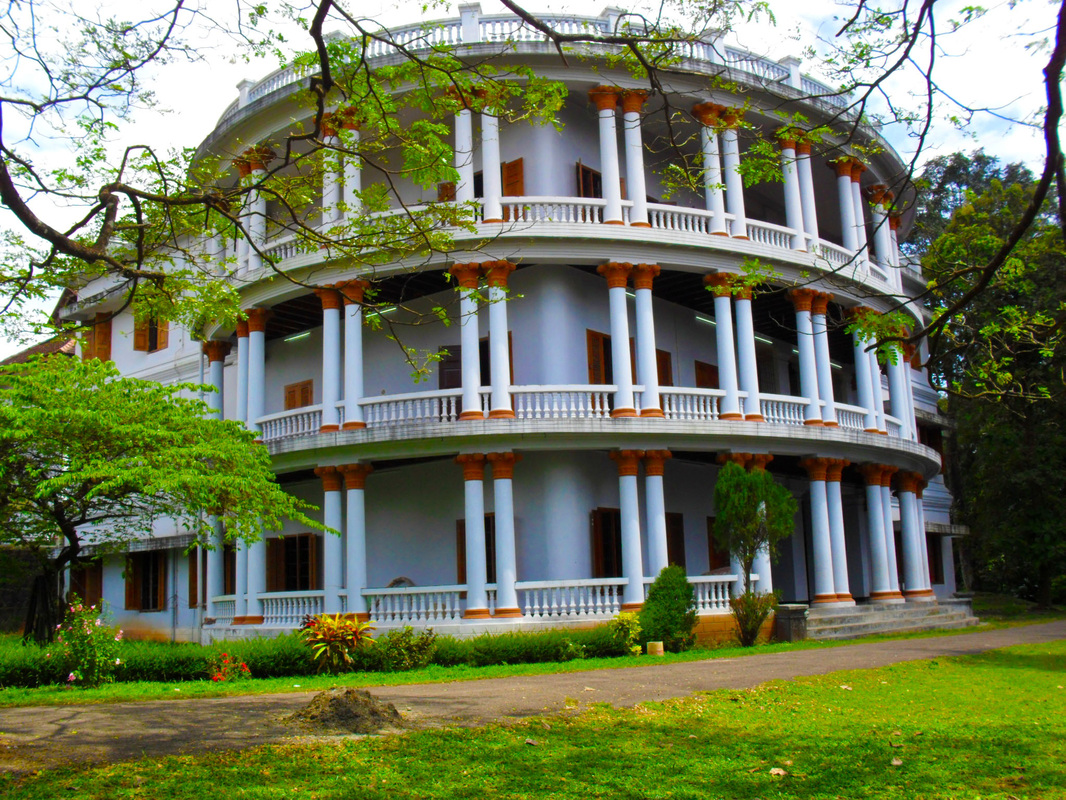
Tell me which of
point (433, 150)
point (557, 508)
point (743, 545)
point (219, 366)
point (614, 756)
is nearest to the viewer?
point (614, 756)

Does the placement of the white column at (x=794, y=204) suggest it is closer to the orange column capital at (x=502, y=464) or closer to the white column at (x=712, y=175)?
the white column at (x=712, y=175)

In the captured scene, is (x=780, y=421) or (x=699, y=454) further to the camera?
(x=699, y=454)

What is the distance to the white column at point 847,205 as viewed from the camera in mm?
22422

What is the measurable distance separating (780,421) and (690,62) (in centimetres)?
745

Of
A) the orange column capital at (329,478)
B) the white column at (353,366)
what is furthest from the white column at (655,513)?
the orange column capital at (329,478)

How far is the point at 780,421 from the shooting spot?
19.9 metres

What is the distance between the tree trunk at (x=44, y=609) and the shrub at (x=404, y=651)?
5303 mm

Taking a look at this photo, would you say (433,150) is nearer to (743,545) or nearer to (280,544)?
(743,545)

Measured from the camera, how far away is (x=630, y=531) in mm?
18078

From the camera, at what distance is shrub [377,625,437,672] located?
14.9 meters

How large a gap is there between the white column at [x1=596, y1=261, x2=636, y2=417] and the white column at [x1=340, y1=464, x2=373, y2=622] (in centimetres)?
511

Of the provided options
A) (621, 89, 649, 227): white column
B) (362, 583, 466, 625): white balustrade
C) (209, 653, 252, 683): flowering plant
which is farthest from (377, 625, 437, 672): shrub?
(621, 89, 649, 227): white column

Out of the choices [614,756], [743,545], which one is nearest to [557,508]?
[743,545]

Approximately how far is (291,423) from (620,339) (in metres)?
7.09
